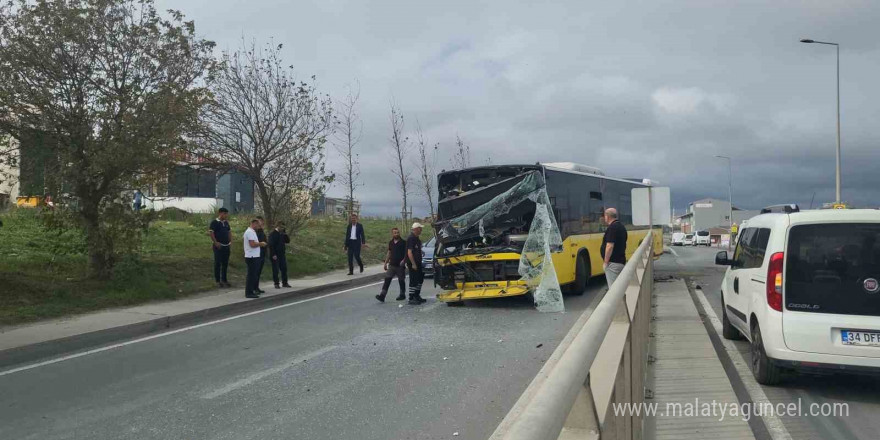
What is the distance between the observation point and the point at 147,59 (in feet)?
44.1

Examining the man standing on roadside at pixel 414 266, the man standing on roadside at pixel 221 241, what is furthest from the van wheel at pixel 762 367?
the man standing on roadside at pixel 221 241

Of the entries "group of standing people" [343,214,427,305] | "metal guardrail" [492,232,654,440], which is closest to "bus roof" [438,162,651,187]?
"group of standing people" [343,214,427,305]

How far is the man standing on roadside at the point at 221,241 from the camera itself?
14.7 metres

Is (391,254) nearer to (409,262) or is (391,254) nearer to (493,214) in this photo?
(409,262)

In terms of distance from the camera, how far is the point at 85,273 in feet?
45.2

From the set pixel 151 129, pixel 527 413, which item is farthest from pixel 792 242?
pixel 151 129

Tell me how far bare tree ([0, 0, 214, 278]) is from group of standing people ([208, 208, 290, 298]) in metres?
1.73

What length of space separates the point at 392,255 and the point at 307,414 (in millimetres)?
8150

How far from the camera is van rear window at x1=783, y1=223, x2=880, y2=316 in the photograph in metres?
5.73

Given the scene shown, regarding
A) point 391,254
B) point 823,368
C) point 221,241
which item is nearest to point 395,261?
point 391,254

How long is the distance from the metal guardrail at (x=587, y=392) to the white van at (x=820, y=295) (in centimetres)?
260

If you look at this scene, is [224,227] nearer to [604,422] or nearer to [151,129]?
[151,129]

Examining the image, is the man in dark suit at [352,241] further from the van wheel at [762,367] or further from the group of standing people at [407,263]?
the van wheel at [762,367]

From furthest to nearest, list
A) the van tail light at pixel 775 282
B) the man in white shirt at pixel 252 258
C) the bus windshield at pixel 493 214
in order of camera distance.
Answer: the man in white shirt at pixel 252 258
the bus windshield at pixel 493 214
the van tail light at pixel 775 282
